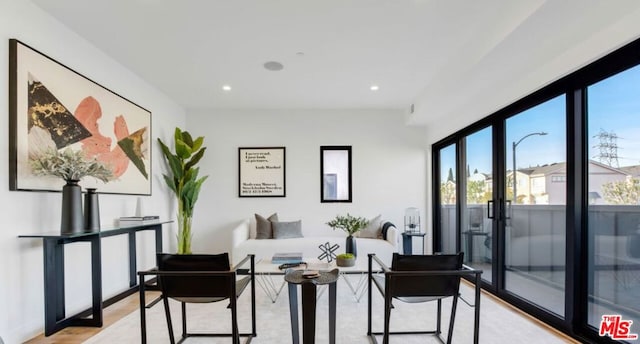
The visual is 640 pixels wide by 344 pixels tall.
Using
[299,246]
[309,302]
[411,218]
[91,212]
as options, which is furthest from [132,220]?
[411,218]

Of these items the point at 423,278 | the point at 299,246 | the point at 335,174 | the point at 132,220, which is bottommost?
the point at 299,246

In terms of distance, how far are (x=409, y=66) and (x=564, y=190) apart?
Answer: 2119mm

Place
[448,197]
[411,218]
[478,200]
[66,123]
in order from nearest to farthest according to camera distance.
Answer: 1. [66,123]
2. [478,200]
3. [448,197]
4. [411,218]

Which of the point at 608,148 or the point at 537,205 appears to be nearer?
the point at 608,148

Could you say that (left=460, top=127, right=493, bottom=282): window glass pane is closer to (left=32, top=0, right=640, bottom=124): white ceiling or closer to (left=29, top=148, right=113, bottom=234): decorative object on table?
(left=32, top=0, right=640, bottom=124): white ceiling

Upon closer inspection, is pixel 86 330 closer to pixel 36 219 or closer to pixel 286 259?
pixel 36 219

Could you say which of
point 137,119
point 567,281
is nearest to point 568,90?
point 567,281

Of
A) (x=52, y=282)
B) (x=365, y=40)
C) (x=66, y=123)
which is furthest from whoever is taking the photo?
(x=365, y=40)

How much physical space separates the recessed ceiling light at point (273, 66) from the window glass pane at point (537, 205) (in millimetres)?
2655

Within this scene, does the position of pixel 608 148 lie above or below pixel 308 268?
above

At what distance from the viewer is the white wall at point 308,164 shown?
19.7ft

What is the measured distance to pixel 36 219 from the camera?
286cm

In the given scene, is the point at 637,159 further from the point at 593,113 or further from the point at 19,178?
the point at 19,178

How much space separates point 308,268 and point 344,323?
2.08 feet
